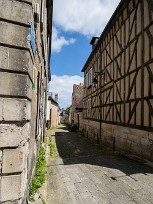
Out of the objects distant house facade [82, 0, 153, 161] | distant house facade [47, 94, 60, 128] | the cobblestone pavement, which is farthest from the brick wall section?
distant house facade [47, 94, 60, 128]

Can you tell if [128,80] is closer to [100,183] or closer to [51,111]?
[100,183]

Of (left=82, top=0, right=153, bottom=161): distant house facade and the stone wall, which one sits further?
(left=82, top=0, right=153, bottom=161): distant house facade

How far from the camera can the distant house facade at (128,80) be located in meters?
8.95

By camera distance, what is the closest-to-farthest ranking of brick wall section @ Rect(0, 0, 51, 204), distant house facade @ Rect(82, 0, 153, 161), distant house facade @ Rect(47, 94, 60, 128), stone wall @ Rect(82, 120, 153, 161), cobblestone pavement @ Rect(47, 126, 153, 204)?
1. brick wall section @ Rect(0, 0, 51, 204)
2. cobblestone pavement @ Rect(47, 126, 153, 204)
3. stone wall @ Rect(82, 120, 153, 161)
4. distant house facade @ Rect(82, 0, 153, 161)
5. distant house facade @ Rect(47, 94, 60, 128)

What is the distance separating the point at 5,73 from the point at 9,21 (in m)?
0.70

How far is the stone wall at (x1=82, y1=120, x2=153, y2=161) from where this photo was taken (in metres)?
8.66

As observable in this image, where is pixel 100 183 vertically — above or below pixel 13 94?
below

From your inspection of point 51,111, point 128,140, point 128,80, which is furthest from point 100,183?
point 51,111

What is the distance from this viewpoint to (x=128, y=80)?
35.6 ft

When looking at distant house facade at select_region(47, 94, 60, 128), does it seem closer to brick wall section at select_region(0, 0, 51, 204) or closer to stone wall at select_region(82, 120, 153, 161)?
stone wall at select_region(82, 120, 153, 161)

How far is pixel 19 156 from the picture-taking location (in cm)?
288

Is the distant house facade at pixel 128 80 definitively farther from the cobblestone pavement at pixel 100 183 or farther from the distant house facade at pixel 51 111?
the distant house facade at pixel 51 111

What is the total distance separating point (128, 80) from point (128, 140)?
2998 mm

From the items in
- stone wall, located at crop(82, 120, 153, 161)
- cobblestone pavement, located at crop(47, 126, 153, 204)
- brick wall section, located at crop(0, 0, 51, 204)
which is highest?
brick wall section, located at crop(0, 0, 51, 204)
